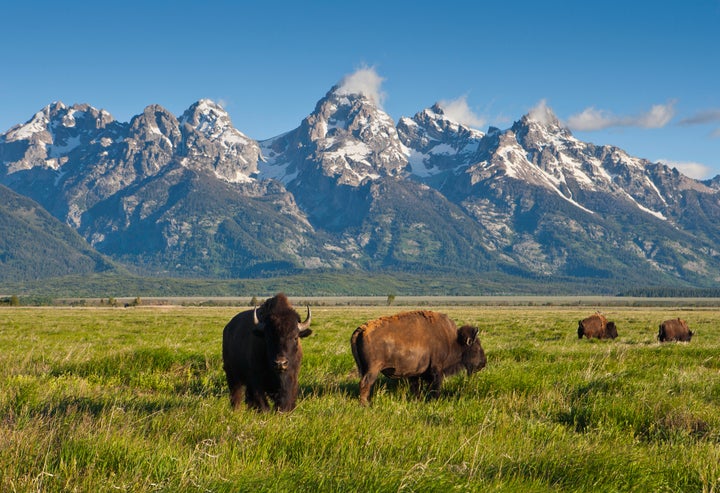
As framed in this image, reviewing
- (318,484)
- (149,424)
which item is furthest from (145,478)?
(149,424)

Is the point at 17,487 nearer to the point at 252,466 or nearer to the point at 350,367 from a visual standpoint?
the point at 252,466

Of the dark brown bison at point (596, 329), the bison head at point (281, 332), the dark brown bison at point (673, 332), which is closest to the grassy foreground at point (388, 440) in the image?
the bison head at point (281, 332)

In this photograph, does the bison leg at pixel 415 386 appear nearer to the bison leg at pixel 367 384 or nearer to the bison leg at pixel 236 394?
the bison leg at pixel 367 384

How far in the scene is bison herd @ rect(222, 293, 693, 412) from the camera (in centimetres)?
988

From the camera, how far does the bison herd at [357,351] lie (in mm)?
9875

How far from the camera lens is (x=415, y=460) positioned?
6125 millimetres

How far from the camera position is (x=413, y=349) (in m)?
12.7

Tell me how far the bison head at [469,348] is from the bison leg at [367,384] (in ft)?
9.95

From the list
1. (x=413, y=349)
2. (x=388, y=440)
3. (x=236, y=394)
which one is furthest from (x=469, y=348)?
(x=388, y=440)

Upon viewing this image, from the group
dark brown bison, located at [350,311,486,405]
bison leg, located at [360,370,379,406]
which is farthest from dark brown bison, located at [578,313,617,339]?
bison leg, located at [360,370,379,406]

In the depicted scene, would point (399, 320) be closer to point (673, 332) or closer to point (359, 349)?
point (359, 349)

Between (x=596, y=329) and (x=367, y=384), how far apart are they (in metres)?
27.4

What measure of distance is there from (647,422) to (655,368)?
6362 mm

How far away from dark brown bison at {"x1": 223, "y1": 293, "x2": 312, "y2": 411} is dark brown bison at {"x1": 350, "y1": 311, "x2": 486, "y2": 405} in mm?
1715
